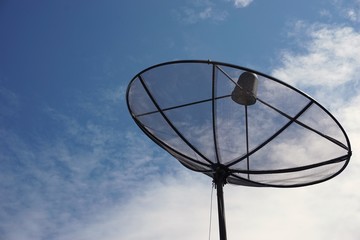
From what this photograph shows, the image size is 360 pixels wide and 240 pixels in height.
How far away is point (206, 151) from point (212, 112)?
3.32 feet

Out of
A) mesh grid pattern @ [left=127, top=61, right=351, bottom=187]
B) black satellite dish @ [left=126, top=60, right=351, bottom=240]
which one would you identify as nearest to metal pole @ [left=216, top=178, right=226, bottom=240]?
black satellite dish @ [left=126, top=60, right=351, bottom=240]

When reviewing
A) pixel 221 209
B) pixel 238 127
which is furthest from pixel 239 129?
pixel 221 209

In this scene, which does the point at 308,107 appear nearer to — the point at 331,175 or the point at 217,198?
the point at 331,175

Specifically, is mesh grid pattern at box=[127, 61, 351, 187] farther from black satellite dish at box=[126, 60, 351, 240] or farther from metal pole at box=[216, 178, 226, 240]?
metal pole at box=[216, 178, 226, 240]

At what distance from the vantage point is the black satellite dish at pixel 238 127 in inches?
357

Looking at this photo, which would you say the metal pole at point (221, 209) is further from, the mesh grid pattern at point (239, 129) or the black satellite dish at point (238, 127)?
the mesh grid pattern at point (239, 129)

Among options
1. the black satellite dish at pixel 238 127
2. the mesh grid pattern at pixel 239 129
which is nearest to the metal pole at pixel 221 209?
the black satellite dish at pixel 238 127

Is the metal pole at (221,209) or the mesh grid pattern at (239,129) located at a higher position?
the mesh grid pattern at (239,129)

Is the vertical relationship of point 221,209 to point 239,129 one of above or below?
below

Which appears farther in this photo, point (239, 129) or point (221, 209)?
point (239, 129)

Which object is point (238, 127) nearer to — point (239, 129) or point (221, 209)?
point (239, 129)

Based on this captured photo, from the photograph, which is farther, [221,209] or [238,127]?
[238,127]

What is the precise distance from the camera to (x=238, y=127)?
10047mm

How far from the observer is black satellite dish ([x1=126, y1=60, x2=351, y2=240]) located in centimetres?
906
